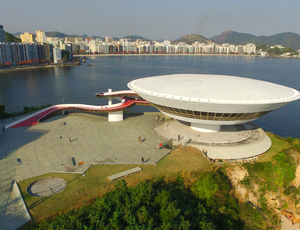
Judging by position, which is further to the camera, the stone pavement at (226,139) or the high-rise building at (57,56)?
the high-rise building at (57,56)

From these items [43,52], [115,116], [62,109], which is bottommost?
[115,116]

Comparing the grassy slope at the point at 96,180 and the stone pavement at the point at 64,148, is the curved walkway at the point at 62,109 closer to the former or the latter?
the stone pavement at the point at 64,148

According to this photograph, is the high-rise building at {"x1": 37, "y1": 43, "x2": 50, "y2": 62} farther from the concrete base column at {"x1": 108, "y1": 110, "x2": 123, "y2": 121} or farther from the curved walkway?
the concrete base column at {"x1": 108, "y1": 110, "x2": 123, "y2": 121}

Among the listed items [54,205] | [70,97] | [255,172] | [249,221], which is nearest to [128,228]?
[54,205]

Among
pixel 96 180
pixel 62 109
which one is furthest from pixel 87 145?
pixel 62 109

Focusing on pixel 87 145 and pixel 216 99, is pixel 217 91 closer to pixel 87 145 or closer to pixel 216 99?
pixel 216 99

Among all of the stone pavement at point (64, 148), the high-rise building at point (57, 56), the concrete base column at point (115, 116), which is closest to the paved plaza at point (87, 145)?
the stone pavement at point (64, 148)
